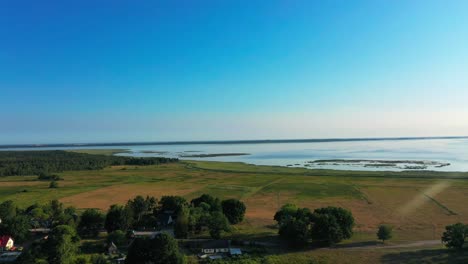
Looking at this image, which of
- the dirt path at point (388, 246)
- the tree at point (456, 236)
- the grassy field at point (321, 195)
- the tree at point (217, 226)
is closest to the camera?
the tree at point (456, 236)

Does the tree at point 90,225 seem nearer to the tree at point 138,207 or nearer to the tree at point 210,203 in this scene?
the tree at point 138,207

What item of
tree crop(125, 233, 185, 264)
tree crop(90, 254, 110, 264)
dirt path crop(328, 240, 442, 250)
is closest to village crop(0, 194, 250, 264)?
tree crop(90, 254, 110, 264)

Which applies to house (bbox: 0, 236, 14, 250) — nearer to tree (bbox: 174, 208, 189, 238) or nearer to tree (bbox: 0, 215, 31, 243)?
tree (bbox: 0, 215, 31, 243)

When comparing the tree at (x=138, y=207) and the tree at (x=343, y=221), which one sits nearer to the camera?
the tree at (x=343, y=221)

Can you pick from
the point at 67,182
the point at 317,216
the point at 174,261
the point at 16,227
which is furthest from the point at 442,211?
the point at 67,182

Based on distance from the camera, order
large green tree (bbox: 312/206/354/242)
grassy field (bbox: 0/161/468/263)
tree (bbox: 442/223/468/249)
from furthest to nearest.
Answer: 1. grassy field (bbox: 0/161/468/263)
2. large green tree (bbox: 312/206/354/242)
3. tree (bbox: 442/223/468/249)

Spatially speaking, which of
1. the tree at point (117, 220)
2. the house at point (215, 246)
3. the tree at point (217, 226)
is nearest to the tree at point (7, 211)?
the tree at point (117, 220)
